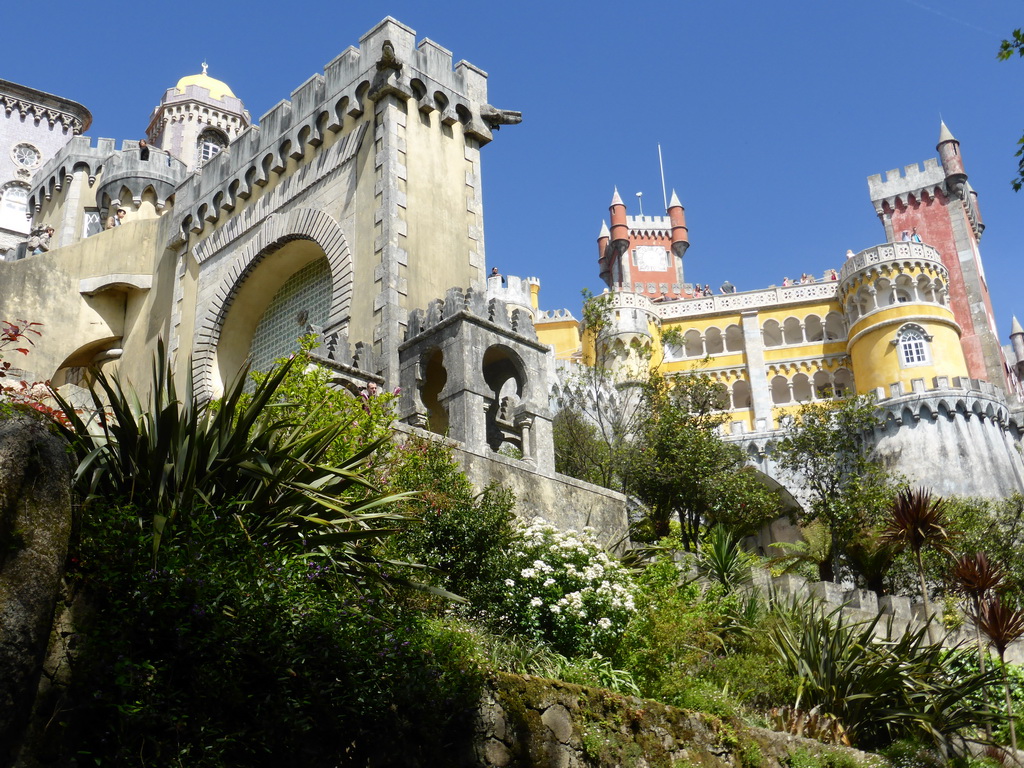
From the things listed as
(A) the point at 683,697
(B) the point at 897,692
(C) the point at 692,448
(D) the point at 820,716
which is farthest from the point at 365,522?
(C) the point at 692,448

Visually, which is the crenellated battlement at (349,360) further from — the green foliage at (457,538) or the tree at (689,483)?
the tree at (689,483)

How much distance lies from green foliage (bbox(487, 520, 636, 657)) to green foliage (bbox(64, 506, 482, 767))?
256 centimetres

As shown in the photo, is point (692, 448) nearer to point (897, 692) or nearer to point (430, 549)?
point (897, 692)

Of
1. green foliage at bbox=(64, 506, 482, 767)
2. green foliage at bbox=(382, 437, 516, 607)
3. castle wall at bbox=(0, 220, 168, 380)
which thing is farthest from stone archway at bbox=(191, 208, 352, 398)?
green foliage at bbox=(64, 506, 482, 767)

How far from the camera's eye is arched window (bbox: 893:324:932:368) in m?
49.8

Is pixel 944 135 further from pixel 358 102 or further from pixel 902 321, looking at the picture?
pixel 358 102

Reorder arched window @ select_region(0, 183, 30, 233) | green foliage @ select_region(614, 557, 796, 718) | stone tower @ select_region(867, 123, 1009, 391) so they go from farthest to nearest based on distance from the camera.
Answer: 1. stone tower @ select_region(867, 123, 1009, 391)
2. arched window @ select_region(0, 183, 30, 233)
3. green foliage @ select_region(614, 557, 796, 718)

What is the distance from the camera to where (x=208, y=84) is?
47562 millimetres

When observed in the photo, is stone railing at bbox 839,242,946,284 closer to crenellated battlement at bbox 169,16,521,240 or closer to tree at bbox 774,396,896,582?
tree at bbox 774,396,896,582

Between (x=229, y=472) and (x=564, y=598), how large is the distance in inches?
152

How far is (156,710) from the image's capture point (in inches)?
242

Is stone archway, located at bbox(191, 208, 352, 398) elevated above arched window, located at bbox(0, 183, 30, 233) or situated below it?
below

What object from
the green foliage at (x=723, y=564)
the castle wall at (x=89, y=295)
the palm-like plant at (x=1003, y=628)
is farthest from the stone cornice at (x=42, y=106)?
the palm-like plant at (x=1003, y=628)

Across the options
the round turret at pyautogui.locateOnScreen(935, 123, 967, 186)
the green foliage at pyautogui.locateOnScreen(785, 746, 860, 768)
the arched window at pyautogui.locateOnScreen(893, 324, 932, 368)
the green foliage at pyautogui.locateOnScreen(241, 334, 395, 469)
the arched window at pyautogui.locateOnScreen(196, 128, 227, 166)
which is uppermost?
the round turret at pyautogui.locateOnScreen(935, 123, 967, 186)
